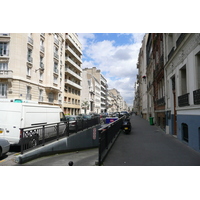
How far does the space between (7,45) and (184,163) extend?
2660cm

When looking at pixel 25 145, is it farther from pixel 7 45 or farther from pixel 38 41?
pixel 38 41

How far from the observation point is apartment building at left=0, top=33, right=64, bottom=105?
24031 millimetres

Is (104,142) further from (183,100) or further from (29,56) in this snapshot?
(29,56)

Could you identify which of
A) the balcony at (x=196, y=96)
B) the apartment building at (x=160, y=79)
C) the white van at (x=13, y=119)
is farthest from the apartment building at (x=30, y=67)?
the balcony at (x=196, y=96)

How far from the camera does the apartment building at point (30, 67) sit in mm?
24031

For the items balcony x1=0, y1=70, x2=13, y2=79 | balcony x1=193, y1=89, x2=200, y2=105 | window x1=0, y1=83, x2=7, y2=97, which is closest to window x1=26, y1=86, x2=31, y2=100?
window x1=0, y1=83, x2=7, y2=97

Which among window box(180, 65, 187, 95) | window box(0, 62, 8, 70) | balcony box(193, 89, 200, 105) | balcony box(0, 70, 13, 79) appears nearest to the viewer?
balcony box(193, 89, 200, 105)

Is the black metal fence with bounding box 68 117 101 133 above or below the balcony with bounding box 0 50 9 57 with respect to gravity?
below

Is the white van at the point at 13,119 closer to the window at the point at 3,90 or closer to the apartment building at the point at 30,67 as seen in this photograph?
the apartment building at the point at 30,67

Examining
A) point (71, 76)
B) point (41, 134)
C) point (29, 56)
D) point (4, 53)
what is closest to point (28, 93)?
point (29, 56)

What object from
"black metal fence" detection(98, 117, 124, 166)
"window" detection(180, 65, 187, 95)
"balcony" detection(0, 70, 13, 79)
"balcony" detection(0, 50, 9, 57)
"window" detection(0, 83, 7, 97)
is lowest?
"black metal fence" detection(98, 117, 124, 166)

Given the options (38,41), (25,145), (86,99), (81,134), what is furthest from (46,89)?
(86,99)

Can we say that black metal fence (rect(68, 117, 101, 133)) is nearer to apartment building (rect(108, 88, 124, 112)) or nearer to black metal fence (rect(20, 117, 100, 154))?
black metal fence (rect(20, 117, 100, 154))

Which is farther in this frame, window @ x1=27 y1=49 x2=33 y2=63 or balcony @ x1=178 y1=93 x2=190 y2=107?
window @ x1=27 y1=49 x2=33 y2=63
